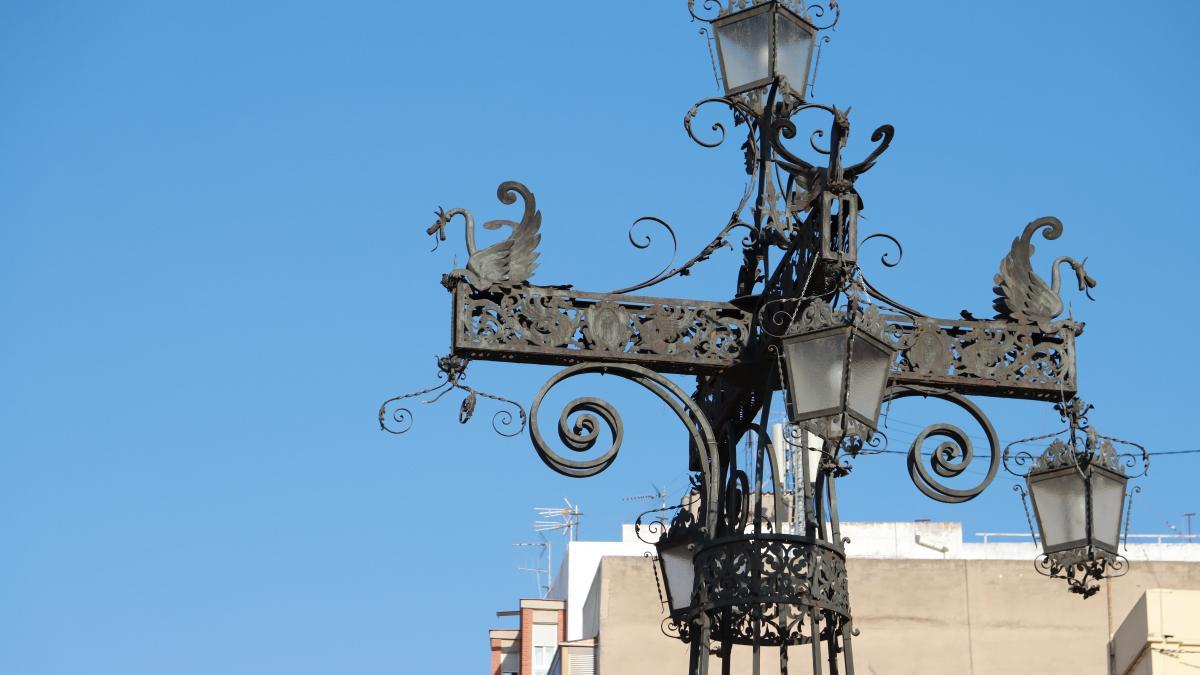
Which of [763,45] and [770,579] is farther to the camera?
[763,45]

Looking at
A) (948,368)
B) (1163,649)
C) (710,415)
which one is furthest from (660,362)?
(1163,649)

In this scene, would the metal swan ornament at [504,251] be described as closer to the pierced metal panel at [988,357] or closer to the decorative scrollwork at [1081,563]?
the pierced metal panel at [988,357]

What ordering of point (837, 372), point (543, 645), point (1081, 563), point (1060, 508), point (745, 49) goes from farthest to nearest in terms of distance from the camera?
1. point (543, 645)
2. point (1060, 508)
3. point (745, 49)
4. point (1081, 563)
5. point (837, 372)

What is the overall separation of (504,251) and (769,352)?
134 cm

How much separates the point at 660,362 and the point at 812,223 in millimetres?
1012

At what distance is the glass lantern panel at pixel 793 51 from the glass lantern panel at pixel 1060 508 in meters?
2.32

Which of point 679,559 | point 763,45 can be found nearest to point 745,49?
point 763,45

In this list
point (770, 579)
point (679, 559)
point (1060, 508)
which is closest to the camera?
point (770, 579)

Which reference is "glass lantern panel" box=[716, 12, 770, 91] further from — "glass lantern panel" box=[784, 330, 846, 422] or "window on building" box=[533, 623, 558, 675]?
"window on building" box=[533, 623, 558, 675]

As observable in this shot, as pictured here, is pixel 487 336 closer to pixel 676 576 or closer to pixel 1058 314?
pixel 676 576

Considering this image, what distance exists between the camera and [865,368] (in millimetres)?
9539

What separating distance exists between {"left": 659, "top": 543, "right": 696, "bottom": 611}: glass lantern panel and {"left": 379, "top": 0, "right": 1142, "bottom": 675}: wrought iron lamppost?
0.03ft

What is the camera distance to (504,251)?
415 inches

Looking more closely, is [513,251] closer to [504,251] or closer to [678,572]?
[504,251]
